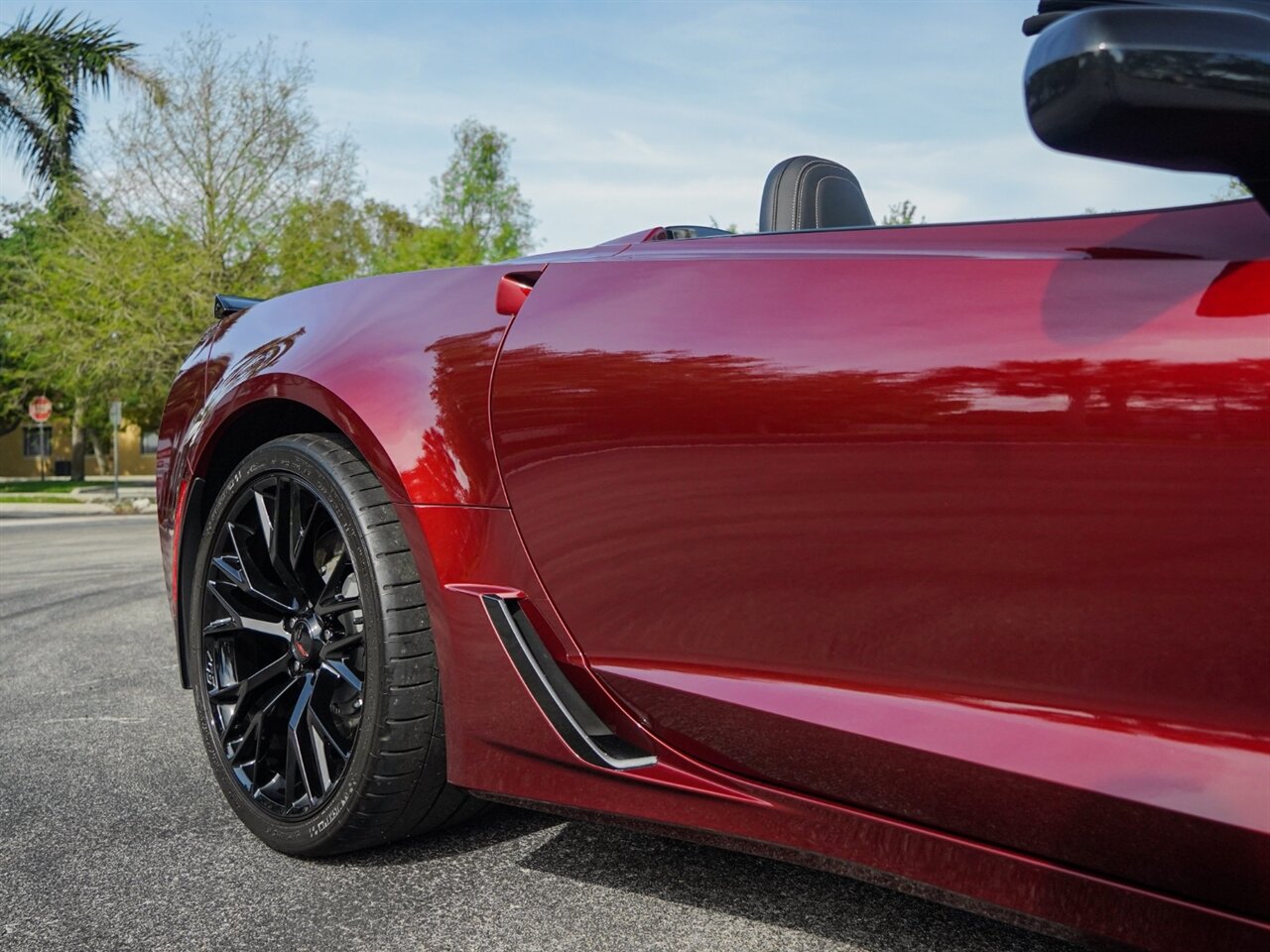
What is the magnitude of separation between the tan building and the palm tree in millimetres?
38751

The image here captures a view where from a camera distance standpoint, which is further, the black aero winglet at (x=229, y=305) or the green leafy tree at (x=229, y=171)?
the green leafy tree at (x=229, y=171)

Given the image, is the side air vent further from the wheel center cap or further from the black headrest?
the black headrest

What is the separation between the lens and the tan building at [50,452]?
2318 inches

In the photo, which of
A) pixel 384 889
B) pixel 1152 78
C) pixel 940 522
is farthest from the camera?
pixel 384 889

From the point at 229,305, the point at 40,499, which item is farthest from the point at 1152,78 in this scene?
the point at 40,499

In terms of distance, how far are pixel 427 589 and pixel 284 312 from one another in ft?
2.78

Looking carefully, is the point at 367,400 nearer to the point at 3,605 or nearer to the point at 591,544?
the point at 591,544

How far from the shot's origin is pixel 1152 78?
108cm

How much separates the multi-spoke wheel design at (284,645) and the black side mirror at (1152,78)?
151 centimetres

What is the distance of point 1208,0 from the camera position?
49.6 inches

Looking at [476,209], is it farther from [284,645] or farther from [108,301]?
[284,645]

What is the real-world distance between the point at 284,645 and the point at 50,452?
2507 inches

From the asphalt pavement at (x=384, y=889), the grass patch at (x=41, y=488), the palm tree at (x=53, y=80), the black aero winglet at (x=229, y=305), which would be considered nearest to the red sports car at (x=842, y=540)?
the asphalt pavement at (x=384, y=889)

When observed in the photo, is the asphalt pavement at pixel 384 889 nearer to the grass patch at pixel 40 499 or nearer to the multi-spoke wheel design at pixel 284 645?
the multi-spoke wheel design at pixel 284 645
